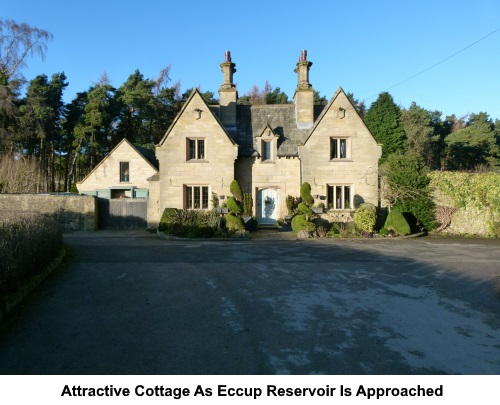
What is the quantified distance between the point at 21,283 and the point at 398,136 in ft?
109

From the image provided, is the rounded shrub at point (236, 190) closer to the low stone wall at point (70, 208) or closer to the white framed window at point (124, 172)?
the low stone wall at point (70, 208)

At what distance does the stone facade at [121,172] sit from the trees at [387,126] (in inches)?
855

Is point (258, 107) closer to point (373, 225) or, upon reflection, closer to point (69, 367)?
point (373, 225)

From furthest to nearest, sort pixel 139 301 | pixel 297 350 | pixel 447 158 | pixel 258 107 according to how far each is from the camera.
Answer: pixel 447 158, pixel 258 107, pixel 139 301, pixel 297 350

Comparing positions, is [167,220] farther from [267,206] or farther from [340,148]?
[340,148]

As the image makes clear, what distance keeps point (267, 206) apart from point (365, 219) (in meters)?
6.32

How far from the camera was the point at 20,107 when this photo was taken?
34875 millimetres

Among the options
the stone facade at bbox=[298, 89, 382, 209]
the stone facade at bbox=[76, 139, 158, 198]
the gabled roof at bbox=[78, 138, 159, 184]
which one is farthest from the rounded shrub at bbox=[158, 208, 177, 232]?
the gabled roof at bbox=[78, 138, 159, 184]

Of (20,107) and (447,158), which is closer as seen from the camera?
(20,107)

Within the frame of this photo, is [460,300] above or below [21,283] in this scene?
below

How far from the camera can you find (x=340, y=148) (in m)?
21.7

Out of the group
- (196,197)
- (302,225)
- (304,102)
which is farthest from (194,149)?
(302,225)

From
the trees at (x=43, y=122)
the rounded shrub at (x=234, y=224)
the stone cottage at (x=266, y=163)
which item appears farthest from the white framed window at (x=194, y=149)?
the trees at (x=43, y=122)

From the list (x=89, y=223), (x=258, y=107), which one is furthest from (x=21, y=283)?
(x=258, y=107)
